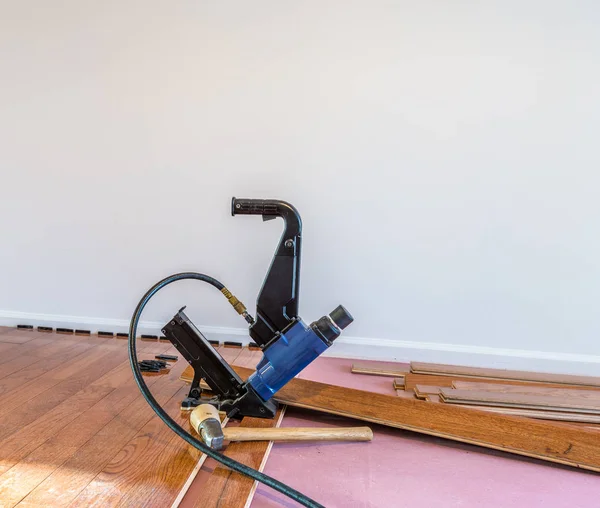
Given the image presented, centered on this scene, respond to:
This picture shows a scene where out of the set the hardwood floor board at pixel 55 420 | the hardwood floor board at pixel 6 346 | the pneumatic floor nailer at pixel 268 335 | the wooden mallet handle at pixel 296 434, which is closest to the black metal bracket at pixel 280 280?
the pneumatic floor nailer at pixel 268 335

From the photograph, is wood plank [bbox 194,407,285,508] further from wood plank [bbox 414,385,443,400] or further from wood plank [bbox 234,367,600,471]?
wood plank [bbox 414,385,443,400]

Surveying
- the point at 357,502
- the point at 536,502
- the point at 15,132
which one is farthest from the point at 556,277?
the point at 15,132

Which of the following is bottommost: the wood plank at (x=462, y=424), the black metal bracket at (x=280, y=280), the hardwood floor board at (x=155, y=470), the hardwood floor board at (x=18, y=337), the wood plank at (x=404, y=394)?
the wood plank at (x=404, y=394)

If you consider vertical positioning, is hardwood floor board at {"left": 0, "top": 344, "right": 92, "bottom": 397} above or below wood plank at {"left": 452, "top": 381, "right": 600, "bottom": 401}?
above

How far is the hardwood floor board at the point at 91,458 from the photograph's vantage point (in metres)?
1.25

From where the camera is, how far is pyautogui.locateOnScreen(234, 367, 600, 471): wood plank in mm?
1634

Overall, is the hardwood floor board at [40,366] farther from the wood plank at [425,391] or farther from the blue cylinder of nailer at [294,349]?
the wood plank at [425,391]

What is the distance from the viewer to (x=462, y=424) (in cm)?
175

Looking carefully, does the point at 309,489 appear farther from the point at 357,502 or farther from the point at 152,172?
the point at 152,172

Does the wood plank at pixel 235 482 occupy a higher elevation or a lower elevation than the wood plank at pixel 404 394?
higher

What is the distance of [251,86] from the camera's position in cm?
280

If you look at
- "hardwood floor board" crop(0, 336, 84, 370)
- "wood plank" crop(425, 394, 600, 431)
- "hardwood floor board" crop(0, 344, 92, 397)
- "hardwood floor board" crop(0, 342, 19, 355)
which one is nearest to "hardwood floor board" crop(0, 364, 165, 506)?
"hardwood floor board" crop(0, 344, 92, 397)

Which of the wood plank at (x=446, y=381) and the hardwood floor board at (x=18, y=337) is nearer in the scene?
the wood plank at (x=446, y=381)

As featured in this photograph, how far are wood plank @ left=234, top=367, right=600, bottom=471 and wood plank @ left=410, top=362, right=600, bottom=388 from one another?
0.63 m
